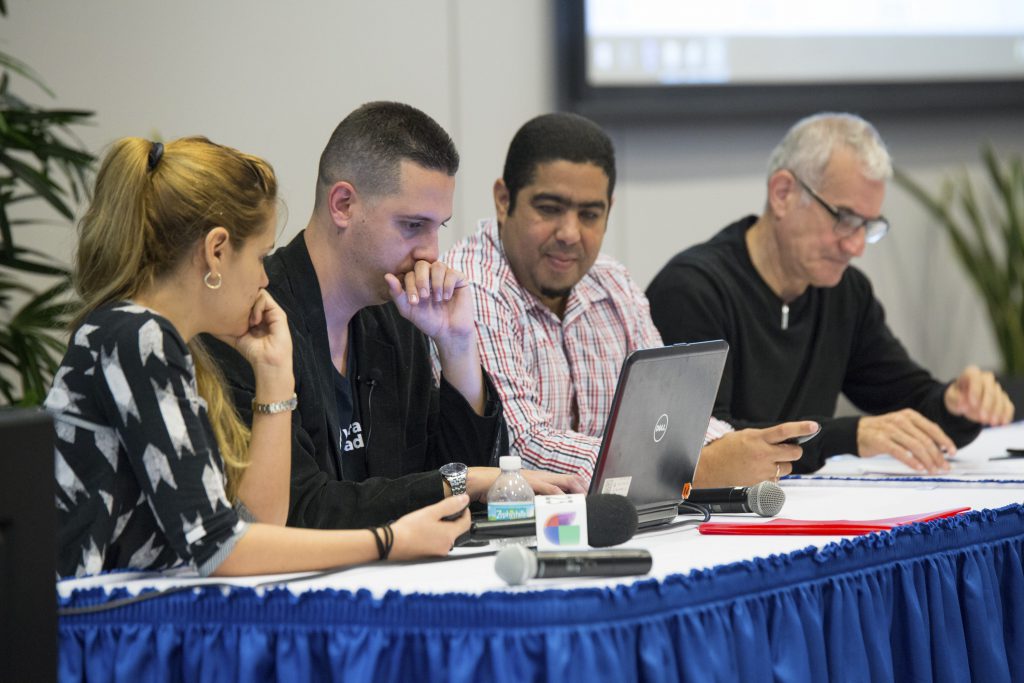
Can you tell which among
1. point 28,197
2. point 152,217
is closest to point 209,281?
point 152,217

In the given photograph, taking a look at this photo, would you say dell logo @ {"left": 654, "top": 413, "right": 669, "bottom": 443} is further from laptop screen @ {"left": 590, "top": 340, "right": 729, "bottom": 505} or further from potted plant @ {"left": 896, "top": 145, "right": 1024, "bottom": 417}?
potted plant @ {"left": 896, "top": 145, "right": 1024, "bottom": 417}

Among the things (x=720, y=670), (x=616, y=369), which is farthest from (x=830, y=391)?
(x=720, y=670)

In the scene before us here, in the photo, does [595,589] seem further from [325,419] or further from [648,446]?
[325,419]

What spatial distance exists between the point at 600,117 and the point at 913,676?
2.74m

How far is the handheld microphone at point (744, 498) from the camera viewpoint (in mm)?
1998

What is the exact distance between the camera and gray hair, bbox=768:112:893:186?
10.0 feet

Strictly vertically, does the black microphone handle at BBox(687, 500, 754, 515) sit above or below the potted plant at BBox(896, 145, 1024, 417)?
below

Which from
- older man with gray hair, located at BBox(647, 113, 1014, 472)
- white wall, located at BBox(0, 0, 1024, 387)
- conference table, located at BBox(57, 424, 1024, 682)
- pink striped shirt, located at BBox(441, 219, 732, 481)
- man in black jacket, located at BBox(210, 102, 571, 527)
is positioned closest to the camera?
conference table, located at BBox(57, 424, 1024, 682)

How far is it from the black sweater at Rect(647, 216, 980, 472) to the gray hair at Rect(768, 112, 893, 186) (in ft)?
0.80

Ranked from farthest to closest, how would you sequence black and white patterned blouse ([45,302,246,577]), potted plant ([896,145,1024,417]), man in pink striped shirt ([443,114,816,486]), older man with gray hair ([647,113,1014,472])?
potted plant ([896,145,1024,417]), older man with gray hair ([647,113,1014,472]), man in pink striped shirt ([443,114,816,486]), black and white patterned blouse ([45,302,246,577])

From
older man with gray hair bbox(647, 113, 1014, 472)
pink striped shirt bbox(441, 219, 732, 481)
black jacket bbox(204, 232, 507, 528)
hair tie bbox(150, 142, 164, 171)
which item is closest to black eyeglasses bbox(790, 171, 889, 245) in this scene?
older man with gray hair bbox(647, 113, 1014, 472)

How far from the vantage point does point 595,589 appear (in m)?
1.39

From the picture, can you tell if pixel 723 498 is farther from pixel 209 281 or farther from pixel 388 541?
pixel 209 281

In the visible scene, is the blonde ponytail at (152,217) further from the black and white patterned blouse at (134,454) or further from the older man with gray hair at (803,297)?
the older man with gray hair at (803,297)
